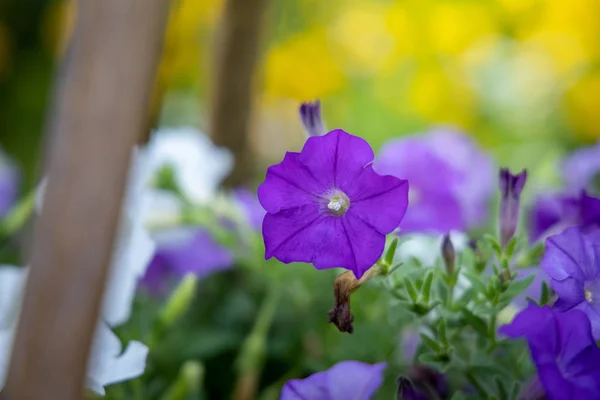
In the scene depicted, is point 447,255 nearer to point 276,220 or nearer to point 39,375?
point 276,220

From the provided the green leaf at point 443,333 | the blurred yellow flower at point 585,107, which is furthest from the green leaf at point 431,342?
the blurred yellow flower at point 585,107

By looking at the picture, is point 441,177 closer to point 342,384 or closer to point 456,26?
point 342,384

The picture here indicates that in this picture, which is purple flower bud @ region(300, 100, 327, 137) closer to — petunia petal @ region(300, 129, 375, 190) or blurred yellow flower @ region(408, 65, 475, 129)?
petunia petal @ region(300, 129, 375, 190)

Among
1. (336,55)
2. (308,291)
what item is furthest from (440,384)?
(336,55)

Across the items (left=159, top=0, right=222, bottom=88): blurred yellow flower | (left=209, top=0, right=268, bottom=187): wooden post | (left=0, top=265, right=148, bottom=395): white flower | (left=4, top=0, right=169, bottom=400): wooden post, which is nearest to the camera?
(left=4, top=0, right=169, bottom=400): wooden post

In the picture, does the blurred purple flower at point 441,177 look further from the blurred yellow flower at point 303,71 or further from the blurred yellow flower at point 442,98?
the blurred yellow flower at point 303,71

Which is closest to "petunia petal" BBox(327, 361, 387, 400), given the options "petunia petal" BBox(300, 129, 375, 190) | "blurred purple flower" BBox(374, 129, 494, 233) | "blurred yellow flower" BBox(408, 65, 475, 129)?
"petunia petal" BBox(300, 129, 375, 190)
